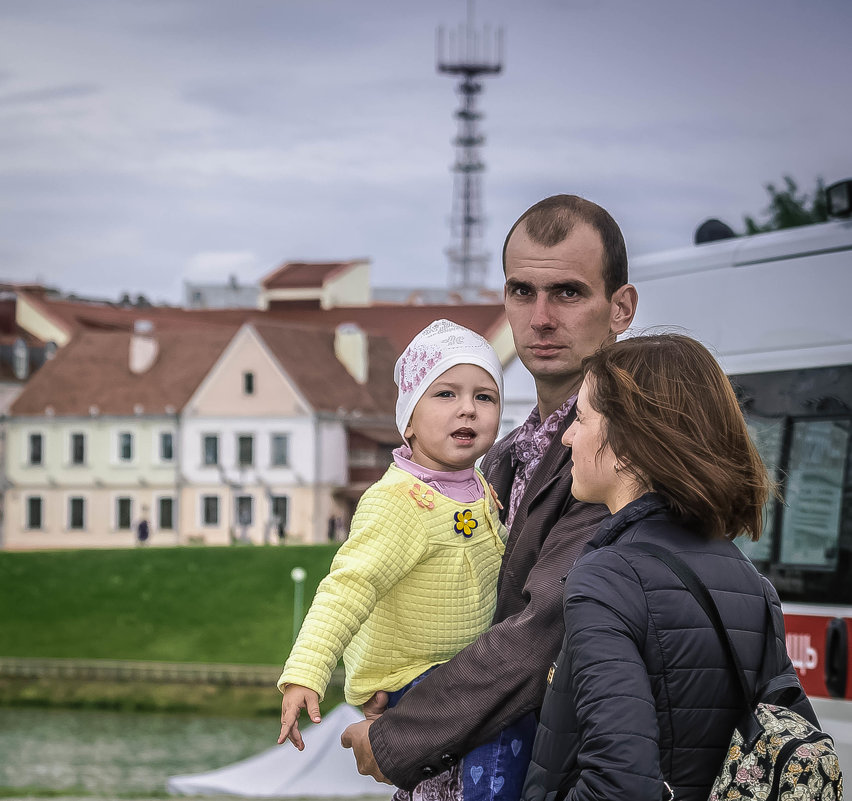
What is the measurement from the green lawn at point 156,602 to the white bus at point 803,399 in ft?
96.1

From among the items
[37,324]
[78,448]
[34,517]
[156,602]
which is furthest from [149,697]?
[37,324]

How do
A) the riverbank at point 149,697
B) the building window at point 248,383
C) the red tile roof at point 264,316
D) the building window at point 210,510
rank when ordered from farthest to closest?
the red tile roof at point 264,316, the building window at point 248,383, the building window at point 210,510, the riverbank at point 149,697

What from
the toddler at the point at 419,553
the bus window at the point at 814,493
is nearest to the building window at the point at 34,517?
the bus window at the point at 814,493

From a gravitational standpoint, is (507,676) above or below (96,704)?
above

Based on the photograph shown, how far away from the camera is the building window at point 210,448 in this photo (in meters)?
40.8

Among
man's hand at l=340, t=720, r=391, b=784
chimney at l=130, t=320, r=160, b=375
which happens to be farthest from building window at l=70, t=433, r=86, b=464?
man's hand at l=340, t=720, r=391, b=784

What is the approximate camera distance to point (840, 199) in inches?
167

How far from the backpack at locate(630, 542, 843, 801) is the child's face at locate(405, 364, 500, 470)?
63cm

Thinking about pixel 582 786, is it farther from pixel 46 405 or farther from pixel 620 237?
pixel 46 405

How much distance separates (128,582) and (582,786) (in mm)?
37700

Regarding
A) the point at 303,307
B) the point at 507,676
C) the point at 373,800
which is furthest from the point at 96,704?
the point at 507,676

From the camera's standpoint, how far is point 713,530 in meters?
1.76

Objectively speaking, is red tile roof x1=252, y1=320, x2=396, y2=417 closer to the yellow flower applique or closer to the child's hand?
the yellow flower applique

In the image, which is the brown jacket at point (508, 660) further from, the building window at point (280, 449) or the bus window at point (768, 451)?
the building window at point (280, 449)
